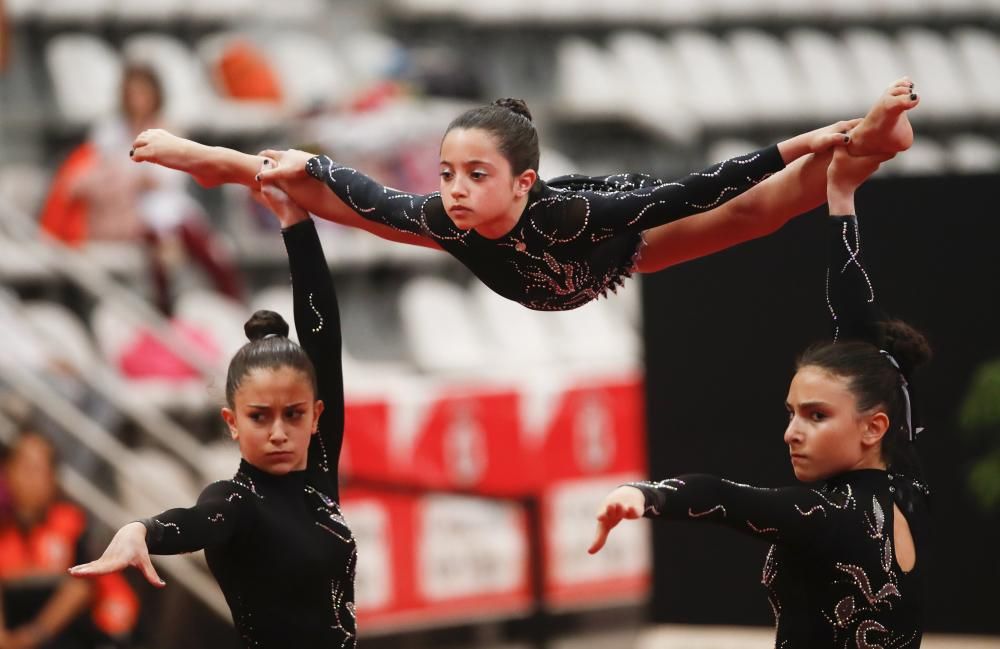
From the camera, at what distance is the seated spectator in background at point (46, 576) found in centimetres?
413

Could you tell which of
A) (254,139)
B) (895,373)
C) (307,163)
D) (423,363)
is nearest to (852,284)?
(895,373)

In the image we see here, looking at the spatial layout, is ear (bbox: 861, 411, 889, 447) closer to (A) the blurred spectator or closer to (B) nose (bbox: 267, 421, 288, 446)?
(B) nose (bbox: 267, 421, 288, 446)

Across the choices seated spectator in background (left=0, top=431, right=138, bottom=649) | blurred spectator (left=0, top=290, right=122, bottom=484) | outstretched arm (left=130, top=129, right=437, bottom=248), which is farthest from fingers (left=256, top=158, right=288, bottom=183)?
blurred spectator (left=0, top=290, right=122, bottom=484)

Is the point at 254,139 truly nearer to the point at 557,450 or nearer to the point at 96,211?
the point at 96,211

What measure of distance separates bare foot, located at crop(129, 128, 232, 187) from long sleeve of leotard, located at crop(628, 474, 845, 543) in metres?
0.99

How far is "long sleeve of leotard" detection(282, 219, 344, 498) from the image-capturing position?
240 cm

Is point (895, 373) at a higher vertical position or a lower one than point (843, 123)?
lower

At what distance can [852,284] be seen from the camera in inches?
91.8

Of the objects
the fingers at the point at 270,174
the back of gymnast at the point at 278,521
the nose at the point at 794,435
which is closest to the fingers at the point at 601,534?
the nose at the point at 794,435

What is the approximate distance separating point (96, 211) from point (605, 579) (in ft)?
7.47

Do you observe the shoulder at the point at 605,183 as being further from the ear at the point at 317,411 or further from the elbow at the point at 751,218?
the ear at the point at 317,411

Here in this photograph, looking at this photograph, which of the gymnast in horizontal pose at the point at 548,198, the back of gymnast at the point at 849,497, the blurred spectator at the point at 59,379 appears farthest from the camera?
the blurred spectator at the point at 59,379

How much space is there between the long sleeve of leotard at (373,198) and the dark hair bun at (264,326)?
22 centimetres

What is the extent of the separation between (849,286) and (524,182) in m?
0.53
